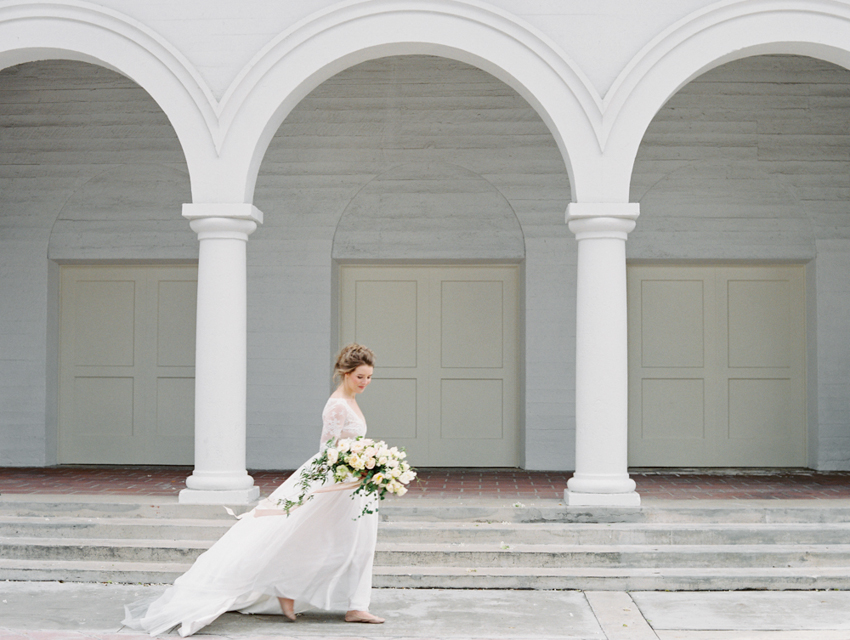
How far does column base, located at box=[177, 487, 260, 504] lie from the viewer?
22.6 ft

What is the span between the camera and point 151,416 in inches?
380

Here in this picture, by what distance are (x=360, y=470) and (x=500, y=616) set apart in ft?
4.39

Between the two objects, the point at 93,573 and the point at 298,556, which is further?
the point at 93,573

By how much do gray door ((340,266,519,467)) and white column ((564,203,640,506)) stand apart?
2564mm

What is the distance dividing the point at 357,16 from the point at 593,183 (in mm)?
2224

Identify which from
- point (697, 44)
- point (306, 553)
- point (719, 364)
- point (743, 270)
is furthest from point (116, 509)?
point (743, 270)

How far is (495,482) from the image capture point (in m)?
8.38

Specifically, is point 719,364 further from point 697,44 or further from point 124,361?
point 124,361

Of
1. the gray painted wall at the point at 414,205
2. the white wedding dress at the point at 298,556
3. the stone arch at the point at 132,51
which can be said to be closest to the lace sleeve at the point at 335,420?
the white wedding dress at the point at 298,556

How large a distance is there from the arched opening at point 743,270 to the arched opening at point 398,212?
97 cm

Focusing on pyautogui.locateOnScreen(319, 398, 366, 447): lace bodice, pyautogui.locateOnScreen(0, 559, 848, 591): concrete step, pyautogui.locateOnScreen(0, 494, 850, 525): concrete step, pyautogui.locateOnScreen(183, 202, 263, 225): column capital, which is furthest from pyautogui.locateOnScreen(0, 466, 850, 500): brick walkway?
pyautogui.locateOnScreen(319, 398, 366, 447): lace bodice

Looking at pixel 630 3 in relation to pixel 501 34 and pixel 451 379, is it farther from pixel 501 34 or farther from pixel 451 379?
pixel 451 379

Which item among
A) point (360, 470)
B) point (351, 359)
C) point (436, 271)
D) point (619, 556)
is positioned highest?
point (436, 271)

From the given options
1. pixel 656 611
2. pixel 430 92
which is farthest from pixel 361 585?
pixel 430 92
